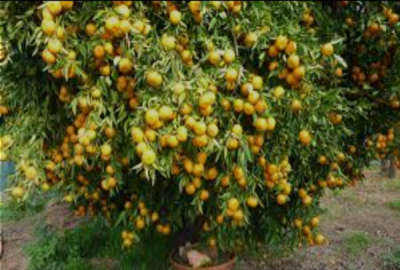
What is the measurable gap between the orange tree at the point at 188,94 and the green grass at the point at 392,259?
2222mm

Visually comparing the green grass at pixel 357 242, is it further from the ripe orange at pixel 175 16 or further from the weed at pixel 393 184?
the ripe orange at pixel 175 16

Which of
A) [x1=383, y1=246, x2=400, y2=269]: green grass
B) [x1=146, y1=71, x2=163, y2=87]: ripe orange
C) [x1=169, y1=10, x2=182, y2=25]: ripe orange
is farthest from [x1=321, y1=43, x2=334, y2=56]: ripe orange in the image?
[x1=383, y1=246, x2=400, y2=269]: green grass

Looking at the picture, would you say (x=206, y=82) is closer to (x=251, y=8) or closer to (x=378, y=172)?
(x=251, y=8)

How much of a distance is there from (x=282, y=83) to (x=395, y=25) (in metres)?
0.87

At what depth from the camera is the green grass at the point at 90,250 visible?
4438 millimetres

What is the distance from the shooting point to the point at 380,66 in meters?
2.95

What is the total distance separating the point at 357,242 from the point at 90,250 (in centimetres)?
271

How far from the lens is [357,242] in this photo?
17.2 feet

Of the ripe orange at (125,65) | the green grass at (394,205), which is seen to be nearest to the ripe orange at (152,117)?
the ripe orange at (125,65)

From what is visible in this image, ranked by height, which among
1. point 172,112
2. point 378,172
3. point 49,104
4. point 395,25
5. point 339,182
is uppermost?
point 395,25

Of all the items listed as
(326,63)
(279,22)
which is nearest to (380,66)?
(326,63)

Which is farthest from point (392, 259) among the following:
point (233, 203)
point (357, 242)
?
point (233, 203)

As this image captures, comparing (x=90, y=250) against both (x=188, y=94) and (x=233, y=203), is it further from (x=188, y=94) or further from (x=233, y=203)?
(x=188, y=94)

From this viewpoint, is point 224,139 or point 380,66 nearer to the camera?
point 224,139
